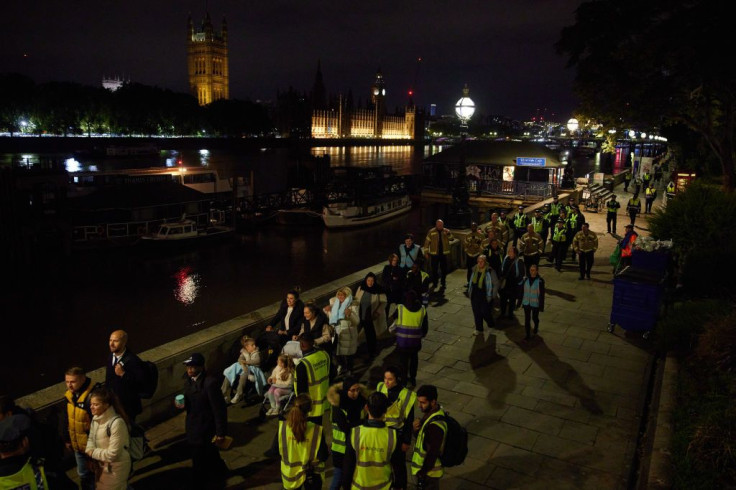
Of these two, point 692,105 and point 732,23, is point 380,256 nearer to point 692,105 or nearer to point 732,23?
point 692,105

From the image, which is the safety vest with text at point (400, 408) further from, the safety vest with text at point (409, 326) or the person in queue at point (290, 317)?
the person in queue at point (290, 317)

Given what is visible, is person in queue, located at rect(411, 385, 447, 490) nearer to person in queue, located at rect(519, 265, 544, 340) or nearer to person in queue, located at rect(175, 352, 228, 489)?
person in queue, located at rect(175, 352, 228, 489)

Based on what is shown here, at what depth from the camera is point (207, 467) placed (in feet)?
18.9

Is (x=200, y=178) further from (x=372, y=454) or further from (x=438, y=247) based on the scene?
(x=372, y=454)

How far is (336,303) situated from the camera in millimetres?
8539

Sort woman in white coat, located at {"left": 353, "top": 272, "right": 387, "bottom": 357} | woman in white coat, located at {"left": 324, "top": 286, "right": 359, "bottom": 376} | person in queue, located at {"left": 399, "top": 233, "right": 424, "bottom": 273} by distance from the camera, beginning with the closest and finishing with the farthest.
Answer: woman in white coat, located at {"left": 324, "top": 286, "right": 359, "bottom": 376} → woman in white coat, located at {"left": 353, "top": 272, "right": 387, "bottom": 357} → person in queue, located at {"left": 399, "top": 233, "right": 424, "bottom": 273}

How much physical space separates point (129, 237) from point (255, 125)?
102797mm

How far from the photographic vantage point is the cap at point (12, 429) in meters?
4.06

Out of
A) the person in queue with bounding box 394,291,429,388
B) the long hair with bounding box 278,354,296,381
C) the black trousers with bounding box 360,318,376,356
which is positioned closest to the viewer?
the long hair with bounding box 278,354,296,381

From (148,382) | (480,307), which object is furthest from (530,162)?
(148,382)

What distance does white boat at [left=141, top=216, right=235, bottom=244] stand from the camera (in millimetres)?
35062

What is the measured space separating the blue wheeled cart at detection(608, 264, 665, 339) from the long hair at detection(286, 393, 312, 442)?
7.91 meters

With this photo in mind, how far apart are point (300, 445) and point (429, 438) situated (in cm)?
111

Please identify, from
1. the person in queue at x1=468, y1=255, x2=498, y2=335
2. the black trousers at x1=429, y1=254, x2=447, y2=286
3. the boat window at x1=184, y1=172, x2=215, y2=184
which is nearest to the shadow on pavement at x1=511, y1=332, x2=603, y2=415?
the person in queue at x1=468, y1=255, x2=498, y2=335
